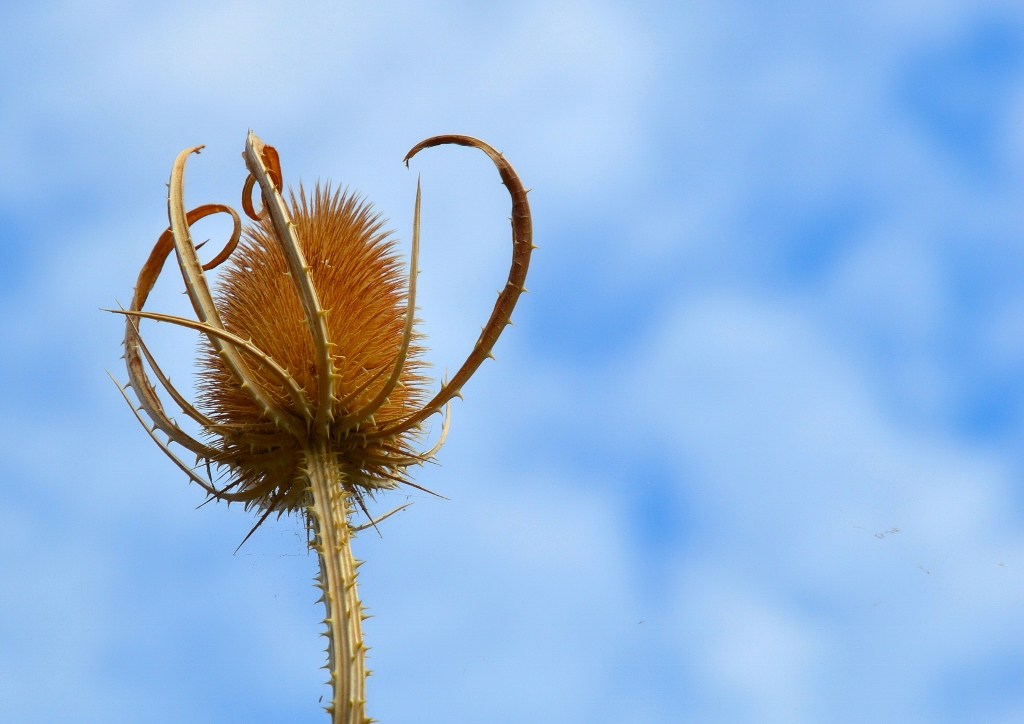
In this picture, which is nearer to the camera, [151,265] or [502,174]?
[502,174]

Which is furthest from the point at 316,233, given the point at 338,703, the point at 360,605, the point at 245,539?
the point at 338,703

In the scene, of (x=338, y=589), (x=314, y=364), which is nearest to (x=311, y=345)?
(x=314, y=364)

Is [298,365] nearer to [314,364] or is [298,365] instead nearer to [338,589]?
[314,364]

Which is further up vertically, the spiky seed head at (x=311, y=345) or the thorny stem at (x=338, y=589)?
the spiky seed head at (x=311, y=345)

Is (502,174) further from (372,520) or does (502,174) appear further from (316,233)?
(372,520)

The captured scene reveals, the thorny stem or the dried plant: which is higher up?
the dried plant

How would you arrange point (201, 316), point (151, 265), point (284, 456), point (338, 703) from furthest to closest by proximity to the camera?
point (151, 265)
point (284, 456)
point (201, 316)
point (338, 703)
